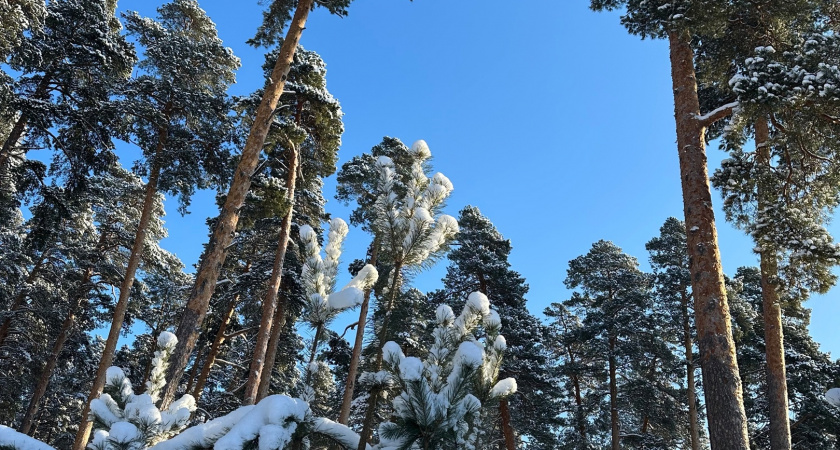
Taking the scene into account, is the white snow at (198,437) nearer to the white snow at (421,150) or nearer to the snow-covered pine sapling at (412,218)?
the snow-covered pine sapling at (412,218)

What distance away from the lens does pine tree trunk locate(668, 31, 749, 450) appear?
18.1 ft

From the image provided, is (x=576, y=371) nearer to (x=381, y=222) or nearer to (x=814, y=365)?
(x=814, y=365)

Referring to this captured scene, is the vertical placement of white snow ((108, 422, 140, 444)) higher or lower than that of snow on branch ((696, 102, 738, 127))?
lower

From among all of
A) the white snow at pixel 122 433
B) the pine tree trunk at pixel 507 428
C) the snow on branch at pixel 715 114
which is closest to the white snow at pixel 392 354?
the white snow at pixel 122 433

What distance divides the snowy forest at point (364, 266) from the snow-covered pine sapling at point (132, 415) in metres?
0.02

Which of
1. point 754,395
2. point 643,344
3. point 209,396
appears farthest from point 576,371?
point 209,396

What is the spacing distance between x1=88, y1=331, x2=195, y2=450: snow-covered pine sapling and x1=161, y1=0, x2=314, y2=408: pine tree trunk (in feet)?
4.50

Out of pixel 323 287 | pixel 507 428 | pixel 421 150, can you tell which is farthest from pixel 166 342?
pixel 507 428

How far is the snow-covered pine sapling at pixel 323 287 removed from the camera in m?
4.04

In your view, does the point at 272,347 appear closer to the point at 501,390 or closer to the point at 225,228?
the point at 225,228

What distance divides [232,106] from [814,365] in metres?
19.3

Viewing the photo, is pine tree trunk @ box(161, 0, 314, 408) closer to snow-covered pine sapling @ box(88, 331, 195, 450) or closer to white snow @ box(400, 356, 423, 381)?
snow-covered pine sapling @ box(88, 331, 195, 450)

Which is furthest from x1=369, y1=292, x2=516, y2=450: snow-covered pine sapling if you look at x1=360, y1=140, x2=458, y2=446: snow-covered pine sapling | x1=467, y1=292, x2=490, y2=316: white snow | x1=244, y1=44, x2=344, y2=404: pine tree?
x1=244, y1=44, x2=344, y2=404: pine tree

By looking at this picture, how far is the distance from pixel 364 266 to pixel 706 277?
4.47 meters
